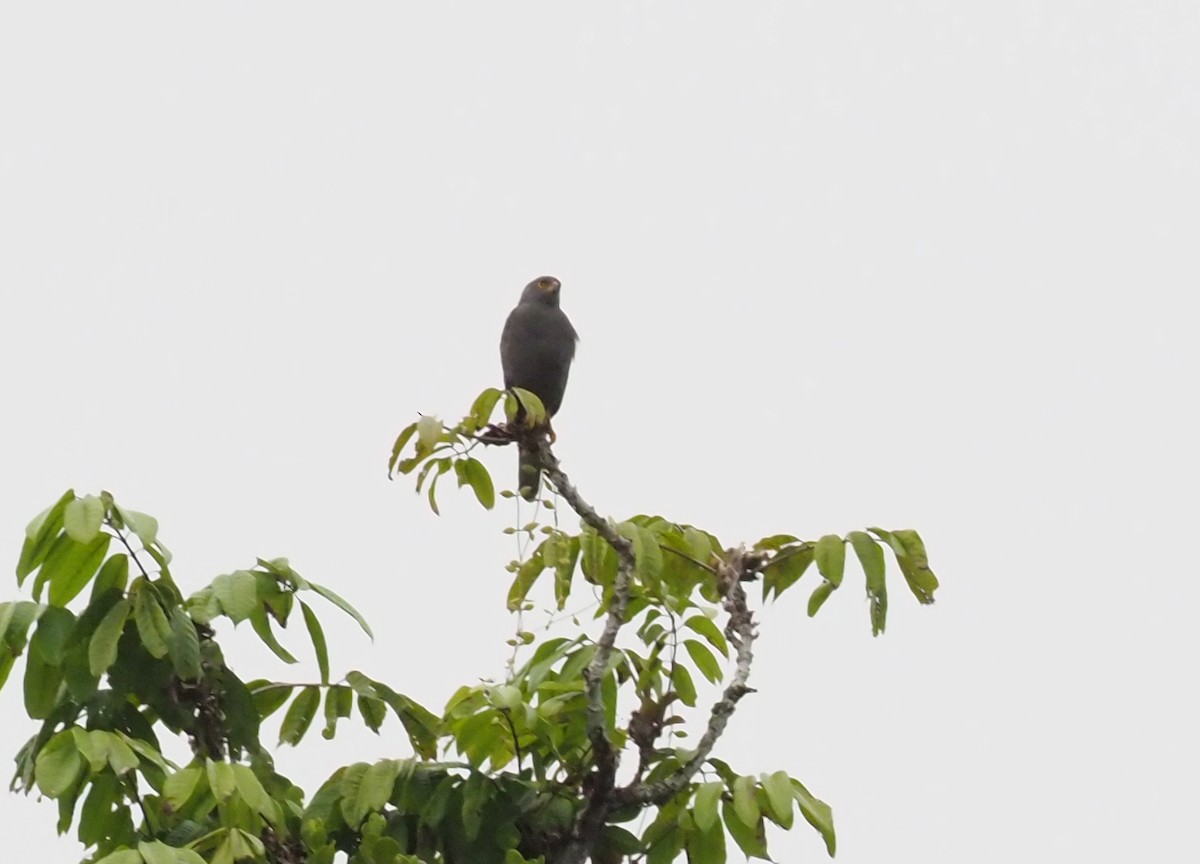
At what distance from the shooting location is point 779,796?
2.74 m

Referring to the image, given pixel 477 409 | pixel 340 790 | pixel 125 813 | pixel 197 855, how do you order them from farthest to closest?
pixel 477 409 < pixel 340 790 < pixel 125 813 < pixel 197 855

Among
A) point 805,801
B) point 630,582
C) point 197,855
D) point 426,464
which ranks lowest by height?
point 197,855

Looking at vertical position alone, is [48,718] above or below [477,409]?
below

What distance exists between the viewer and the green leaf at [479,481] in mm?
3217

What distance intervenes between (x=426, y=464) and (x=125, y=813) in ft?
2.96

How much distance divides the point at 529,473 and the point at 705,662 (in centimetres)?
68

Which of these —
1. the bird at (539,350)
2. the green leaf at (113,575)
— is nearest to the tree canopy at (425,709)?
the green leaf at (113,575)

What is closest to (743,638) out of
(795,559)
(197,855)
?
(795,559)

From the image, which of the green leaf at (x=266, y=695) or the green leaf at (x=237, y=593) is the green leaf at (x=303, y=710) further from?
the green leaf at (x=237, y=593)

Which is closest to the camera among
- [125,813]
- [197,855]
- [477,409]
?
[197,855]

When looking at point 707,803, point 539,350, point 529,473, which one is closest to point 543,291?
point 539,350

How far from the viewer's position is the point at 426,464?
3.19m

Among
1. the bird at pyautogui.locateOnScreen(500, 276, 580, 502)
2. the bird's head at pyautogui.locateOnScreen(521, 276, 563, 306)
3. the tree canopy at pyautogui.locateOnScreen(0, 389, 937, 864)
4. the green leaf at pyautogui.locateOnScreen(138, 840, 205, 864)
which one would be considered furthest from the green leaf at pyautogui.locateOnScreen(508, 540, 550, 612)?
the bird's head at pyautogui.locateOnScreen(521, 276, 563, 306)

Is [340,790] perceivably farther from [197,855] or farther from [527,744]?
[197,855]
